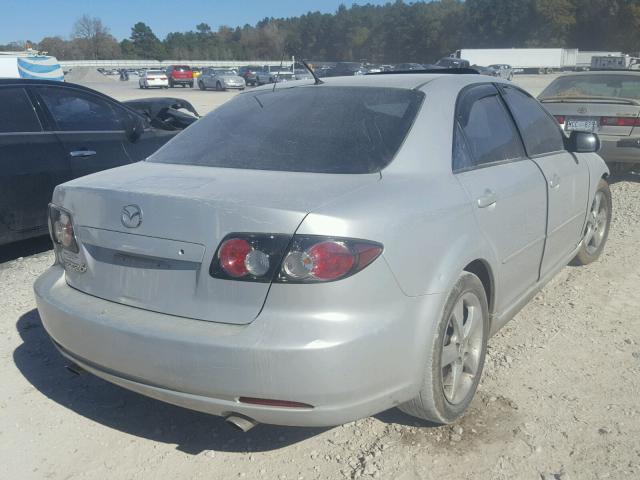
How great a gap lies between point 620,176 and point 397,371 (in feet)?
25.4

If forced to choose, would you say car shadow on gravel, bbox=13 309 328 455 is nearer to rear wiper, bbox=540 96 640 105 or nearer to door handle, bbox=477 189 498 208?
door handle, bbox=477 189 498 208

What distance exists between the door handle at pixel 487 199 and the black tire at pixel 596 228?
2.12 metres

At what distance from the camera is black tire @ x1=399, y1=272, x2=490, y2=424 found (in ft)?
8.59

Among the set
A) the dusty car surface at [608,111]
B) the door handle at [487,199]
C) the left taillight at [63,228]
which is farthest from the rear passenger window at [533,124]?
the dusty car surface at [608,111]

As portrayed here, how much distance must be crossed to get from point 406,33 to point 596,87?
11323 centimetres

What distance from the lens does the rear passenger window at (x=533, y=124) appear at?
385 centimetres

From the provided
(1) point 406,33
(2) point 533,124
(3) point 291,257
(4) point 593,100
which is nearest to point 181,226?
(3) point 291,257

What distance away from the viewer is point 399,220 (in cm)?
243

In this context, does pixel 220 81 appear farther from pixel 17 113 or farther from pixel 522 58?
pixel 522 58

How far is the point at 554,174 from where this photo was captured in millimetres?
3895

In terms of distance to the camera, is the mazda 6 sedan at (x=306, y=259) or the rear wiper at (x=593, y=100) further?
the rear wiper at (x=593, y=100)

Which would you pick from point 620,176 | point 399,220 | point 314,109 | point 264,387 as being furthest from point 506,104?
point 620,176

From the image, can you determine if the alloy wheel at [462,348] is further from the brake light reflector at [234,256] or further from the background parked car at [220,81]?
the background parked car at [220,81]

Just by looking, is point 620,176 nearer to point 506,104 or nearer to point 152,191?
point 506,104
